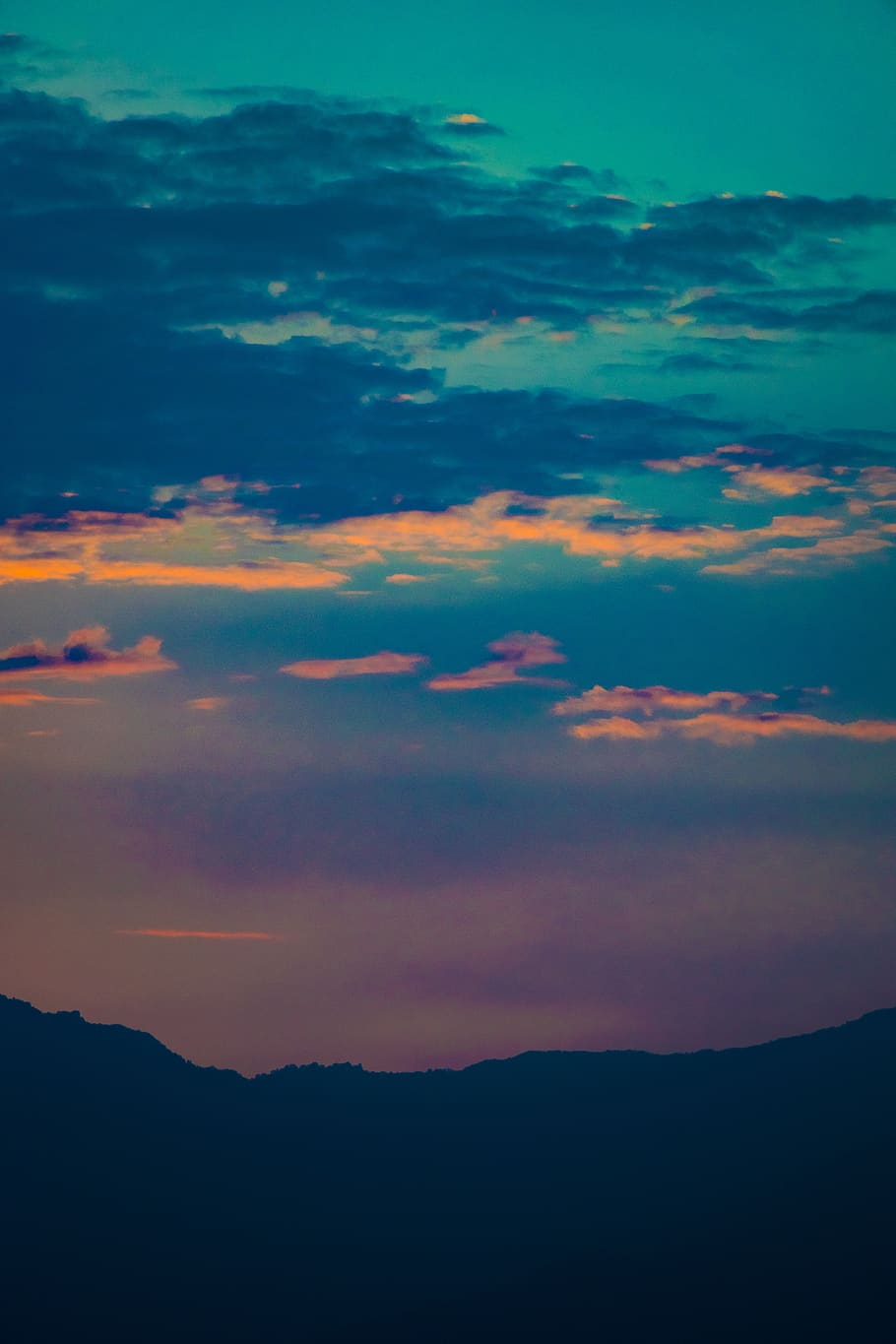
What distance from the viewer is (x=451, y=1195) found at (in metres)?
130

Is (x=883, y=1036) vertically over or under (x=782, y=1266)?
over

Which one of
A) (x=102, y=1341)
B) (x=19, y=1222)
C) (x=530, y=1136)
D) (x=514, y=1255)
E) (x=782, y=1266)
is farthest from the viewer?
(x=530, y=1136)

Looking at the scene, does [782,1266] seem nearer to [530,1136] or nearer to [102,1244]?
[530,1136]

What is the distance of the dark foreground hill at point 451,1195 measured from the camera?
98.1 metres

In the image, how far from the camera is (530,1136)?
442ft

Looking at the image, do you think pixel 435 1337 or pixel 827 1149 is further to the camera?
pixel 827 1149

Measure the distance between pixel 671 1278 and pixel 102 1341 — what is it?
137 ft

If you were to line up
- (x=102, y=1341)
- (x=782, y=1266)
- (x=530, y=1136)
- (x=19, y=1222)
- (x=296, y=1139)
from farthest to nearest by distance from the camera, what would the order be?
(x=296, y=1139)
(x=530, y=1136)
(x=19, y=1222)
(x=102, y=1341)
(x=782, y=1266)

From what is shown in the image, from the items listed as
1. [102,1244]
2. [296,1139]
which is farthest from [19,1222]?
[296,1139]

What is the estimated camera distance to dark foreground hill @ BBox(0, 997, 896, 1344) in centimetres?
9812

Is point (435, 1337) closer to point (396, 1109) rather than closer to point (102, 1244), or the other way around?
point (102, 1244)

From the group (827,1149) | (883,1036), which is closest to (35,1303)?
(827,1149)

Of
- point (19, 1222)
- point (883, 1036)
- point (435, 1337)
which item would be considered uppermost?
point (883, 1036)

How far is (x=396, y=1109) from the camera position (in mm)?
150375
